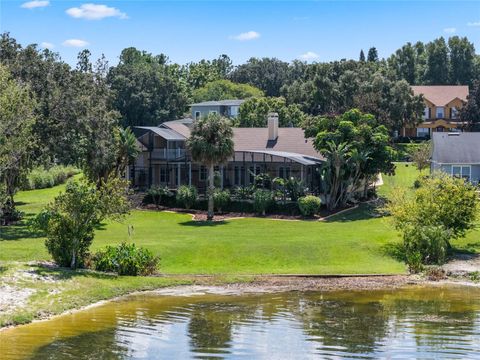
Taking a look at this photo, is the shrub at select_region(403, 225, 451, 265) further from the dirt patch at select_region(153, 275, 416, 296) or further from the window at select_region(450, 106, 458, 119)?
the window at select_region(450, 106, 458, 119)

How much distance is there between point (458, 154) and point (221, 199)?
20.4m

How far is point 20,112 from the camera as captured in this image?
37.6m

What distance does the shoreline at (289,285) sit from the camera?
30422 millimetres

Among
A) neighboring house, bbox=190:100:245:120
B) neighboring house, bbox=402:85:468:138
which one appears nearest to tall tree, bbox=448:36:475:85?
neighboring house, bbox=402:85:468:138

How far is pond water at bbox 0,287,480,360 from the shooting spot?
20.9 m

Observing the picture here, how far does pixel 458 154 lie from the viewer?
204 ft

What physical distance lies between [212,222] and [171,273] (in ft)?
56.1

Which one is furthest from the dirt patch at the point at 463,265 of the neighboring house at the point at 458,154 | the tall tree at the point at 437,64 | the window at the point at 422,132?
the tall tree at the point at 437,64

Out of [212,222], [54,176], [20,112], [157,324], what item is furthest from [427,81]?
[157,324]

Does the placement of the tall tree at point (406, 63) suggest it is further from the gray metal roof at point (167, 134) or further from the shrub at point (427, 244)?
the shrub at point (427, 244)

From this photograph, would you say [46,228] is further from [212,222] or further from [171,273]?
[212,222]

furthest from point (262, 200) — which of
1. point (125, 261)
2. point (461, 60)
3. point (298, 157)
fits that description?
point (461, 60)

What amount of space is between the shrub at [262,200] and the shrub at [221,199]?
222 cm

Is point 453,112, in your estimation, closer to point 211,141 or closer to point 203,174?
point 203,174
